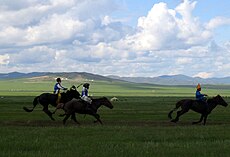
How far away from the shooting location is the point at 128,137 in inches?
771

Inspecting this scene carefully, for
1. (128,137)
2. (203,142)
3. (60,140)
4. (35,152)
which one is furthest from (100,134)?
(35,152)

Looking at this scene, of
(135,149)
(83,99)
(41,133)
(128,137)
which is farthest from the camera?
(83,99)

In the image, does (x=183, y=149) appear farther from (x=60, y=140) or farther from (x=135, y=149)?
(x=60, y=140)

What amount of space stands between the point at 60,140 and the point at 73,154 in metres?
3.78

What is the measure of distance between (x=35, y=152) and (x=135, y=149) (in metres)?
3.19

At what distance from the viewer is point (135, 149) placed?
15.7 metres

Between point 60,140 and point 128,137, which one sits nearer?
point 60,140

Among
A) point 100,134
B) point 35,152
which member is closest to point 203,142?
point 100,134

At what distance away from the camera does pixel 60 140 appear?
18.2 meters

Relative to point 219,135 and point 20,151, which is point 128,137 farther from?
point 20,151

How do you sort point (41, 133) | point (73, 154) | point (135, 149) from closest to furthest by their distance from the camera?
1. point (73, 154)
2. point (135, 149)
3. point (41, 133)

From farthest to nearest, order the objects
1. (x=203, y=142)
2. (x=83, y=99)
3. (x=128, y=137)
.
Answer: (x=83, y=99) < (x=128, y=137) < (x=203, y=142)

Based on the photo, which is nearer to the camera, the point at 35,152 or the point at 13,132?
the point at 35,152

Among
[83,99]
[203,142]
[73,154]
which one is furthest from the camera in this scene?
[83,99]
